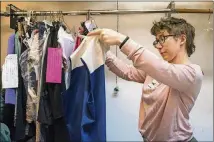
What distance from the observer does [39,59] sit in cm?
146

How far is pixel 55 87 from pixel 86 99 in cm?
19

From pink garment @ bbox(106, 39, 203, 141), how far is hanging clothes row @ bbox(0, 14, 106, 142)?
261 mm

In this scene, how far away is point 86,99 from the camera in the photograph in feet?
4.39

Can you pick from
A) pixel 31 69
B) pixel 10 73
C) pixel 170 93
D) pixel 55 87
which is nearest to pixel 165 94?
pixel 170 93

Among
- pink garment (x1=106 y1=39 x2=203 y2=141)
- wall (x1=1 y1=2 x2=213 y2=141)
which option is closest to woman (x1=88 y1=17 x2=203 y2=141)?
pink garment (x1=106 y1=39 x2=203 y2=141)

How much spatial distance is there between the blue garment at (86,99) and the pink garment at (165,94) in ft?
0.75

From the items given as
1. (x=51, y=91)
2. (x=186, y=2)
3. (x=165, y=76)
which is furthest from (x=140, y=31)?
(x=165, y=76)

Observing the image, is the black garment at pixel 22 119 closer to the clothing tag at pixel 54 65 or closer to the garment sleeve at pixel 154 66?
the clothing tag at pixel 54 65

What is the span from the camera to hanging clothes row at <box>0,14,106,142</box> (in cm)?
135

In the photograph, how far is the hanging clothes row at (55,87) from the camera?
1350 millimetres

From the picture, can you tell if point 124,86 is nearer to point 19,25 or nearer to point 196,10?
point 196,10

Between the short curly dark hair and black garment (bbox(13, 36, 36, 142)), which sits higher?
the short curly dark hair

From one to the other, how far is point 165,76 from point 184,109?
10.1 inches

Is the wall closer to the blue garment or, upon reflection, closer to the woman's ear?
the blue garment
